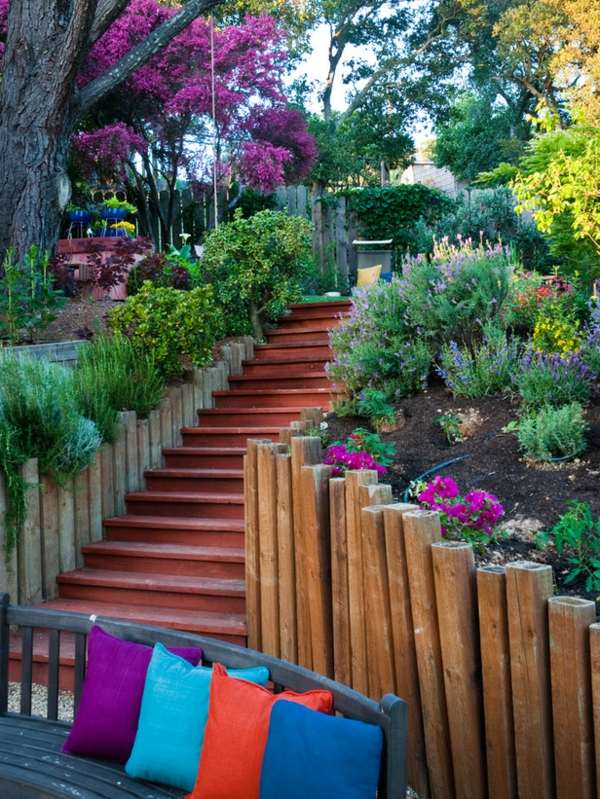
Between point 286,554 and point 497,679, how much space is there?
1392 mm

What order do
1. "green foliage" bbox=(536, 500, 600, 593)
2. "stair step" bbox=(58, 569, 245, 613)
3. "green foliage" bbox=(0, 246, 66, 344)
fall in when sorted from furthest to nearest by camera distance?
1. "green foliage" bbox=(0, 246, 66, 344)
2. "stair step" bbox=(58, 569, 245, 613)
3. "green foliage" bbox=(536, 500, 600, 593)

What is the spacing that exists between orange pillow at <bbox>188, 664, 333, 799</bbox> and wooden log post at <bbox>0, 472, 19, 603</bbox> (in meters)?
2.82

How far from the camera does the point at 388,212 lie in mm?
13828

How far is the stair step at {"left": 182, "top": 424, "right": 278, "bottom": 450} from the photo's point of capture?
656cm

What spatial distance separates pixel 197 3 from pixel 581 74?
12784 mm

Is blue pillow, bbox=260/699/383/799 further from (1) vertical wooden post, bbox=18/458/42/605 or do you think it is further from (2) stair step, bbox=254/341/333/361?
(2) stair step, bbox=254/341/333/361

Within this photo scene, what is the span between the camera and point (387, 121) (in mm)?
24328

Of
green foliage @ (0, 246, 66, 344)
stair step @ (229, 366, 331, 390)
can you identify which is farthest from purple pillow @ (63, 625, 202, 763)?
green foliage @ (0, 246, 66, 344)

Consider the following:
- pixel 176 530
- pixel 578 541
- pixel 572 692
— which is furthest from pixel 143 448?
pixel 572 692

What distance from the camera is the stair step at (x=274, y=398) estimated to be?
22.4 ft

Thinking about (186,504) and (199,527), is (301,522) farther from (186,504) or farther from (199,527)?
(186,504)

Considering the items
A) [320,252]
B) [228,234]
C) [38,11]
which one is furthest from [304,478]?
[320,252]

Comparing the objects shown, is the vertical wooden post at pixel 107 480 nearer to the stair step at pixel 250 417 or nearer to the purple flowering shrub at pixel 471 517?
the stair step at pixel 250 417

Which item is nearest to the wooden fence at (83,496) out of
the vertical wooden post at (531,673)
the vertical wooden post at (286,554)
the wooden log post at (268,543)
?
the wooden log post at (268,543)
